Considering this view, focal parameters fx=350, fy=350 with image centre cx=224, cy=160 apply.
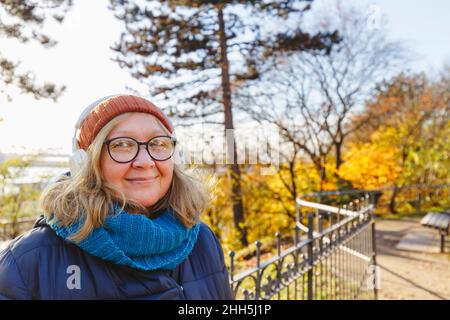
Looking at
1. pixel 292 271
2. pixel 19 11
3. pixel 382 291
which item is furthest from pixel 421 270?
pixel 19 11

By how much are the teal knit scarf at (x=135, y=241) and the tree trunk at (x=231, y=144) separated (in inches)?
329

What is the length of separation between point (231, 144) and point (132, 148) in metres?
8.37

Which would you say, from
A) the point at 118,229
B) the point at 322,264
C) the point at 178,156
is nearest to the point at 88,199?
the point at 118,229

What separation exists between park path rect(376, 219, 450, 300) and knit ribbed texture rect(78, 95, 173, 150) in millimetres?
5690

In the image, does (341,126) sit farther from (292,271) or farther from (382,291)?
(292,271)

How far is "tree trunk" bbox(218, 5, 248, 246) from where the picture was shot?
10266mm

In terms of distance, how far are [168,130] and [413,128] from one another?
17.9 m

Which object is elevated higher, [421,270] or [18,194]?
[18,194]

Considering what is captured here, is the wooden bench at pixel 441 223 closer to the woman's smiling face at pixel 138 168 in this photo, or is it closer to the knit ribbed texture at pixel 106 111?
the woman's smiling face at pixel 138 168

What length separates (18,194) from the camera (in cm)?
1116

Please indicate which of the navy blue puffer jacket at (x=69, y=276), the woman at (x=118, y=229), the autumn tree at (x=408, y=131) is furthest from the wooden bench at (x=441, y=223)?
the navy blue puffer jacket at (x=69, y=276)

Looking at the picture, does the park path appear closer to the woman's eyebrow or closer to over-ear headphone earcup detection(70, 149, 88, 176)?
the woman's eyebrow

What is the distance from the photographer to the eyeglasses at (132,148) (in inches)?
49.1

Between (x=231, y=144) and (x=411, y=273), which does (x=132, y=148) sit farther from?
(x=231, y=144)
